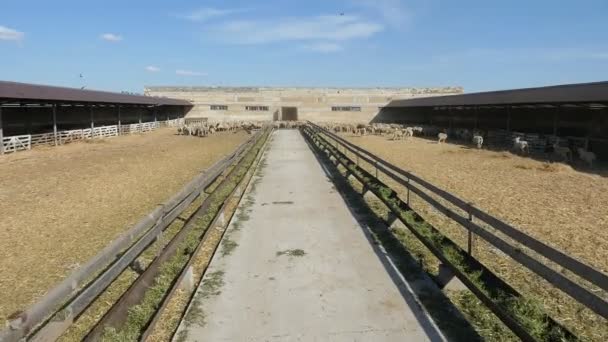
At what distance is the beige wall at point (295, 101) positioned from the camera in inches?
2675

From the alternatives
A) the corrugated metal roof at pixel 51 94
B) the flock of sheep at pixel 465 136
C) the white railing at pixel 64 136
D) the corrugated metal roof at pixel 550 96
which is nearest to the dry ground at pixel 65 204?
the white railing at pixel 64 136

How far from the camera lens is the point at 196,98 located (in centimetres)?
6906

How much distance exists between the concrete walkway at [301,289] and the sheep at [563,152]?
50.2 feet

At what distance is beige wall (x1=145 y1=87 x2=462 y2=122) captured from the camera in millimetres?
67938

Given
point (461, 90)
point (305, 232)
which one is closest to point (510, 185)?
point (305, 232)

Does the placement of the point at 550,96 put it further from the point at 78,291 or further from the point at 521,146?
the point at 78,291

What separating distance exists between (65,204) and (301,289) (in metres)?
8.35

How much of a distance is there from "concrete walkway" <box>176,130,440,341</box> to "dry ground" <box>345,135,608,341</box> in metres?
1.73

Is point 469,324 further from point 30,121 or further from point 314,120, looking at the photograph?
point 314,120

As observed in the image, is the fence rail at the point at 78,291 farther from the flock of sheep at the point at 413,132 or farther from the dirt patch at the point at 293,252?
the flock of sheep at the point at 413,132

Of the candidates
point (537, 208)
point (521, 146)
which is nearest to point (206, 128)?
point (521, 146)

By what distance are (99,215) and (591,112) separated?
22841mm

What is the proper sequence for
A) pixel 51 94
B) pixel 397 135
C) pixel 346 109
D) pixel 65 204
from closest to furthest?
pixel 65 204 < pixel 51 94 < pixel 397 135 < pixel 346 109

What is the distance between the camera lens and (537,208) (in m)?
10.7
